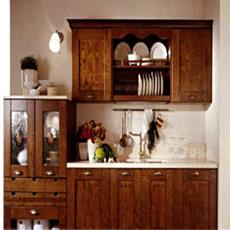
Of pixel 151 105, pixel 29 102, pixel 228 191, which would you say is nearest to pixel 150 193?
pixel 228 191

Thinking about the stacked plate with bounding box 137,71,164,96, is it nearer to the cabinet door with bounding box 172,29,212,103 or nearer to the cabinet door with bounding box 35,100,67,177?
the cabinet door with bounding box 172,29,212,103

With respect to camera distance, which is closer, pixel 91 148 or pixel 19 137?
pixel 19 137

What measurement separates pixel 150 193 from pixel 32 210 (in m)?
1.18

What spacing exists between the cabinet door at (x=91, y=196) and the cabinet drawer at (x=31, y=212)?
0.71 feet

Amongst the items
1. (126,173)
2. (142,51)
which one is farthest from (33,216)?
(142,51)

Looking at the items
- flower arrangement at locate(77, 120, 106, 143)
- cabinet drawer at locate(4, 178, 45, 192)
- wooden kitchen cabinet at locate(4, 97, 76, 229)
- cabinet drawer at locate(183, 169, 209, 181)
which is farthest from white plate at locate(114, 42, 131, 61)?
cabinet drawer at locate(4, 178, 45, 192)

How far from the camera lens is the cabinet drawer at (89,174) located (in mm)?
3820

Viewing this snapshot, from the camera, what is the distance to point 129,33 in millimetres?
4102

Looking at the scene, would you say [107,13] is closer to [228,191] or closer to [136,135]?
[136,135]

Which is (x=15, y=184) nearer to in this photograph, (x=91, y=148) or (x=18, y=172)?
(x=18, y=172)

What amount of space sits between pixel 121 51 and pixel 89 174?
1.43m

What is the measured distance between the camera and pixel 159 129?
14.5 feet


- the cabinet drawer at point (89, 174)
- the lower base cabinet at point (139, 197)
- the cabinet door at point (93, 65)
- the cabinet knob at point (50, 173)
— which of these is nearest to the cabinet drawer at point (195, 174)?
the lower base cabinet at point (139, 197)

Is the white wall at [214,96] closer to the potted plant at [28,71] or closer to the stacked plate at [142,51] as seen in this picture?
the stacked plate at [142,51]
